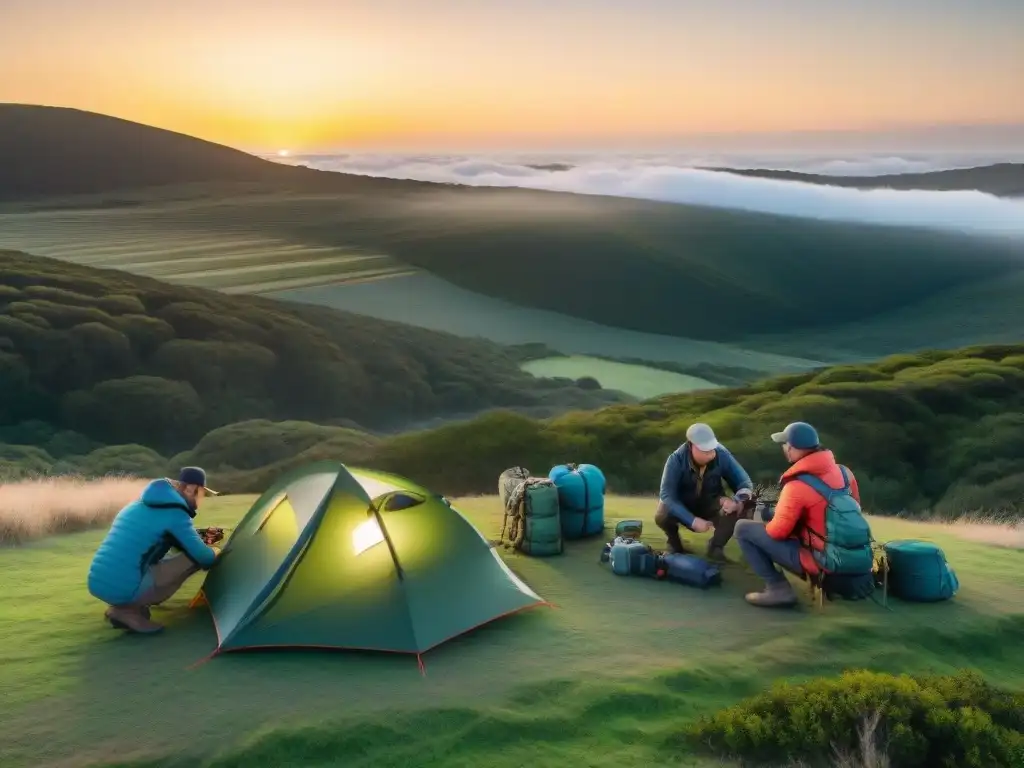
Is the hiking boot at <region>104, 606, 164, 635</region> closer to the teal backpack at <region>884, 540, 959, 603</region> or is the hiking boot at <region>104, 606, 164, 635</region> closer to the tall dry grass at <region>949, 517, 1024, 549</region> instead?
the teal backpack at <region>884, 540, 959, 603</region>

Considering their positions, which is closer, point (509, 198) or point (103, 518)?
point (103, 518)

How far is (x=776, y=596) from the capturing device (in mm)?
11484

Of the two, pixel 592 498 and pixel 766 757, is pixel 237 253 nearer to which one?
pixel 592 498

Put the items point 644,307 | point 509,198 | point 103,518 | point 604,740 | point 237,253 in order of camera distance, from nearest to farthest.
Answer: point 604,740 < point 103,518 < point 237,253 < point 644,307 < point 509,198

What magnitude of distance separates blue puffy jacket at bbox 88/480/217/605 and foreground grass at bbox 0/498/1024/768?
59cm

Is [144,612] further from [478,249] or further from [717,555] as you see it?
[478,249]

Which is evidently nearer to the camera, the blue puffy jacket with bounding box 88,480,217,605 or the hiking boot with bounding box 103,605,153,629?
the blue puffy jacket with bounding box 88,480,217,605

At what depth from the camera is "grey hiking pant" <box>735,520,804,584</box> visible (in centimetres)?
1128

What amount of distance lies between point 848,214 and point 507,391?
291ft

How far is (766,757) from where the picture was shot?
8.70 m

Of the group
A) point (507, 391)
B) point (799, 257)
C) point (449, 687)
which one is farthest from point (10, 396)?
point (799, 257)

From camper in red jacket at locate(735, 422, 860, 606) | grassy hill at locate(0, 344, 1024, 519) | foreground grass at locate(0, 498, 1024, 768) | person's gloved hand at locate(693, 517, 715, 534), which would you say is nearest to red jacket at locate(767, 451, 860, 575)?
camper in red jacket at locate(735, 422, 860, 606)

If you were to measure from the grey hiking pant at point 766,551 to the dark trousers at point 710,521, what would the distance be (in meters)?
1.51

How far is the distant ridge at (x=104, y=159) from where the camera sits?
96062 millimetres
